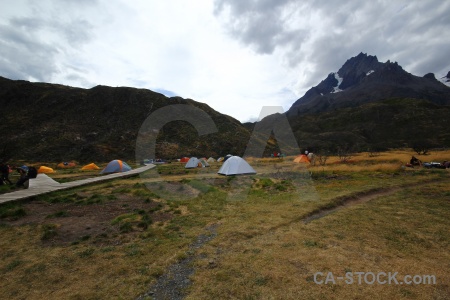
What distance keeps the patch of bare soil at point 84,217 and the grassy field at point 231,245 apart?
58 mm

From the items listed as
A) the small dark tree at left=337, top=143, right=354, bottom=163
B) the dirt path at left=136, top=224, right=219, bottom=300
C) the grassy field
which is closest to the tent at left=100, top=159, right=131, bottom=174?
the grassy field

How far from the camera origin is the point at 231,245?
28.0 ft

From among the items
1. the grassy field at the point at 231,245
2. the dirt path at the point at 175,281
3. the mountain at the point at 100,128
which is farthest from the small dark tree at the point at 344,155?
the dirt path at the point at 175,281

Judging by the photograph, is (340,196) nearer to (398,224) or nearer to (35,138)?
(398,224)

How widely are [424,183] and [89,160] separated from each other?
59.9 metres

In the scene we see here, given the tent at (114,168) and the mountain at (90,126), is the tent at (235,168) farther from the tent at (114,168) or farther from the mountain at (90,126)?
the mountain at (90,126)

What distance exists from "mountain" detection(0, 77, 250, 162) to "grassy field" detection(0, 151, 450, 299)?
51.5 metres

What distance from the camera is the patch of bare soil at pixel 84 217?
9.70 meters

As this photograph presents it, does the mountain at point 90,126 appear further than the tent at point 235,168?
Yes

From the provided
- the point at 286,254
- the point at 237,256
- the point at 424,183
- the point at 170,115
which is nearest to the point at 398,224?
the point at 286,254

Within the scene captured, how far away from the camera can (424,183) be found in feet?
64.8

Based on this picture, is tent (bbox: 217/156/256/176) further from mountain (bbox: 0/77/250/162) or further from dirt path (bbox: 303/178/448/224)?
mountain (bbox: 0/77/250/162)

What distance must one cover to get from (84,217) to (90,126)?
69400 millimetres

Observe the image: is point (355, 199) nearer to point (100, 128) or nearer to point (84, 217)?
point (84, 217)
